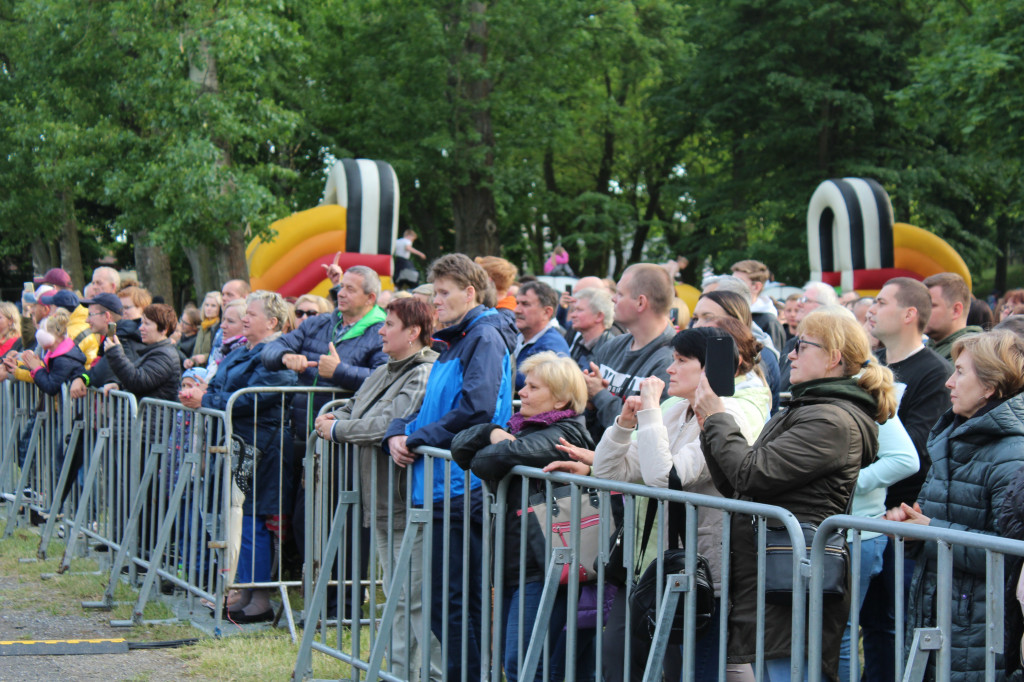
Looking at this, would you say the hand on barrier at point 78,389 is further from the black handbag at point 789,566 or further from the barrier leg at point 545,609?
the black handbag at point 789,566

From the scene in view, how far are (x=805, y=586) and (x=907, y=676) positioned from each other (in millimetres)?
424

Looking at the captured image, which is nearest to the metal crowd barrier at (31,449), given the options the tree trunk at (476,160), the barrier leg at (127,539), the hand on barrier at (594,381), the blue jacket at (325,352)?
the barrier leg at (127,539)

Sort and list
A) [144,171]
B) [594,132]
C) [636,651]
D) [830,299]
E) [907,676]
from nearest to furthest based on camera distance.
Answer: [907,676] < [636,651] < [830,299] < [144,171] < [594,132]

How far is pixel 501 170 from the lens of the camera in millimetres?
27750

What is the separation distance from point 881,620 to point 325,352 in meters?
3.88

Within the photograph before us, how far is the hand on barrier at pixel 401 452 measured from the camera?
5.24 metres

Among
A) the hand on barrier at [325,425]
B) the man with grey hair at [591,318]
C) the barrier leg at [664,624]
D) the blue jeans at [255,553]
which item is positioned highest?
the man with grey hair at [591,318]

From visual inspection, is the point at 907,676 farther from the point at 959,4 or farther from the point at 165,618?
the point at 959,4

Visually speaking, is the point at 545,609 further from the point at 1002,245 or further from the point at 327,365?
the point at 1002,245

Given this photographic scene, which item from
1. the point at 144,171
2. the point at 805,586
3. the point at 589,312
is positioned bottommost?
the point at 805,586

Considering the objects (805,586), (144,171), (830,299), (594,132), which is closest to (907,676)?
(805,586)

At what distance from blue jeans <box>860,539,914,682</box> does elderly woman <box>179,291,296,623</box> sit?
3.56 m

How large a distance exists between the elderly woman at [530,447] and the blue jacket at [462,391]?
0.37 m

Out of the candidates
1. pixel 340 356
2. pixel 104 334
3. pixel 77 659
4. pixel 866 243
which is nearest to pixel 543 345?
pixel 340 356
